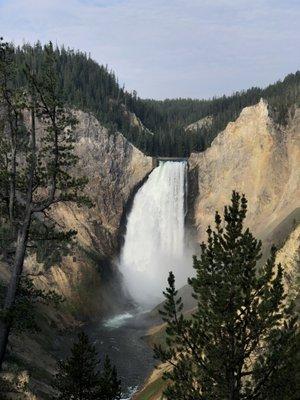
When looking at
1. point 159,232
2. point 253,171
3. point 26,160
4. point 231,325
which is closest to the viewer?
point 231,325

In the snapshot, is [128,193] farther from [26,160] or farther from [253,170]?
[26,160]

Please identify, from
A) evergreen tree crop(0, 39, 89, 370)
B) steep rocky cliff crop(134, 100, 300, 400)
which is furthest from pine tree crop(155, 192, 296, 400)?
steep rocky cliff crop(134, 100, 300, 400)

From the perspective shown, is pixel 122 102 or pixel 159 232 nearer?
pixel 159 232

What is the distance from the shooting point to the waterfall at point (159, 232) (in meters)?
83.4

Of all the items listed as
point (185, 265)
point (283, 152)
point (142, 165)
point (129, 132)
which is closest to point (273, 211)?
point (283, 152)

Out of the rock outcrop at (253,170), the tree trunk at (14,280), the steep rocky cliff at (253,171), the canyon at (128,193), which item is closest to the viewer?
the tree trunk at (14,280)

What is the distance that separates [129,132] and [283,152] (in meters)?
38.7

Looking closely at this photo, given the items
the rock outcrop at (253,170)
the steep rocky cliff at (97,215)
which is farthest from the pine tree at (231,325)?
the rock outcrop at (253,170)

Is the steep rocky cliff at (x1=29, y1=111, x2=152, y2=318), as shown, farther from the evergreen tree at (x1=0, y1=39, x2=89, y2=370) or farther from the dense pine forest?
the evergreen tree at (x1=0, y1=39, x2=89, y2=370)

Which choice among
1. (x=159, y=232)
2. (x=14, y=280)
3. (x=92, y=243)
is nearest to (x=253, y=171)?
(x=159, y=232)

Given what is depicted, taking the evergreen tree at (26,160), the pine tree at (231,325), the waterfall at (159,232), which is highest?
the evergreen tree at (26,160)

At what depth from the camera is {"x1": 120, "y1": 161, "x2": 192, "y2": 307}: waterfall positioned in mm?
83375

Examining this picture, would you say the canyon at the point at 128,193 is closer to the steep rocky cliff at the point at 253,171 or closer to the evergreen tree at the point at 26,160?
the steep rocky cliff at the point at 253,171

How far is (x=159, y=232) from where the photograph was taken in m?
85.2
